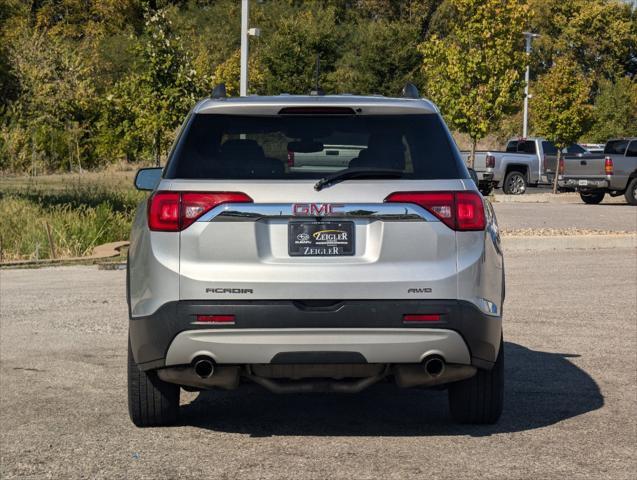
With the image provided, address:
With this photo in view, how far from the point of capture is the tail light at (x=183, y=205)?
609 cm

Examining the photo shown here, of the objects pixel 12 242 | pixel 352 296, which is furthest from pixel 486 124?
pixel 352 296

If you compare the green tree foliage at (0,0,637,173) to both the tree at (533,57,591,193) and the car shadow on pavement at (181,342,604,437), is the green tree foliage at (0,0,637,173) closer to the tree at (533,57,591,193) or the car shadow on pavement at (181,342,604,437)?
the tree at (533,57,591,193)

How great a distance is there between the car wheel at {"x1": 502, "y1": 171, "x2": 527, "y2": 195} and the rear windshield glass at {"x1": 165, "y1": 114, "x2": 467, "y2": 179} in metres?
34.8

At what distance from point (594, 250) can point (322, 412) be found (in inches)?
521

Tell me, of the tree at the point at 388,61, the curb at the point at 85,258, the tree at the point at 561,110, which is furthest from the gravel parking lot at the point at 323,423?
the tree at the point at 388,61

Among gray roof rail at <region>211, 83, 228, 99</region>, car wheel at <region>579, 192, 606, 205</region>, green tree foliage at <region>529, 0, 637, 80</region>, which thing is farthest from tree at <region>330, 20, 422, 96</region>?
gray roof rail at <region>211, 83, 228, 99</region>

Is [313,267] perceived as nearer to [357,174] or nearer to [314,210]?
[314,210]

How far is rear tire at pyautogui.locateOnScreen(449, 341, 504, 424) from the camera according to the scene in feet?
22.2

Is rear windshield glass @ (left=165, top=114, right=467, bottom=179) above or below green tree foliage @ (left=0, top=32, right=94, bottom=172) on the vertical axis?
above

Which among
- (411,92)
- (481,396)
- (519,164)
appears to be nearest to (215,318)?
(481,396)

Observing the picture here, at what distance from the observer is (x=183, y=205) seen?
20.1 ft

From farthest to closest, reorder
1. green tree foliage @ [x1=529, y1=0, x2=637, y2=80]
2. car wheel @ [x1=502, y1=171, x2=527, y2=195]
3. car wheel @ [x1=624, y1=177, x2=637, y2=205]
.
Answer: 1. green tree foliage @ [x1=529, y1=0, x2=637, y2=80]
2. car wheel @ [x1=502, y1=171, x2=527, y2=195]
3. car wheel @ [x1=624, y1=177, x2=637, y2=205]

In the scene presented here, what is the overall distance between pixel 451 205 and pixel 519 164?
118 ft

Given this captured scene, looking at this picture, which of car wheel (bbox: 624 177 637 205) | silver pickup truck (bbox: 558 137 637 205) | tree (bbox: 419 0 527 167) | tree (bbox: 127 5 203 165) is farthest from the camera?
tree (bbox: 419 0 527 167)
